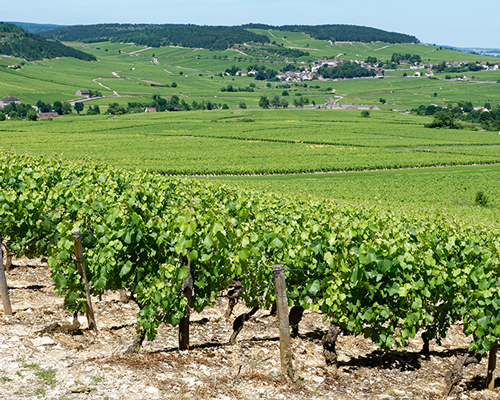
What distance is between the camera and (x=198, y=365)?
26.8ft

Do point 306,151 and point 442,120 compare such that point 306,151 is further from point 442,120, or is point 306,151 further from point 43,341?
point 43,341

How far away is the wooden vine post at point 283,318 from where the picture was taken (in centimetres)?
777

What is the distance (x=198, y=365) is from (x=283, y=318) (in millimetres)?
1702

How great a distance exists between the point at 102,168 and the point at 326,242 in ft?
45.8

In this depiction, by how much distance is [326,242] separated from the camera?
29.9ft

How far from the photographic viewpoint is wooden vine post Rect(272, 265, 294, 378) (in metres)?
7.77

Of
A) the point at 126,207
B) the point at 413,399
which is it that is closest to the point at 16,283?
the point at 126,207

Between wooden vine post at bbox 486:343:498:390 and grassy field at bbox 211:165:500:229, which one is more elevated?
wooden vine post at bbox 486:343:498:390

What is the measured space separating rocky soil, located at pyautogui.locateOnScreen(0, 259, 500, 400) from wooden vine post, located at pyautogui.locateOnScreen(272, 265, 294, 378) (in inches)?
9.6

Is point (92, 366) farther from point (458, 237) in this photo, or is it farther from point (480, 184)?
point (480, 184)

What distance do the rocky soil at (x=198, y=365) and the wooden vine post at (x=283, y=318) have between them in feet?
0.80

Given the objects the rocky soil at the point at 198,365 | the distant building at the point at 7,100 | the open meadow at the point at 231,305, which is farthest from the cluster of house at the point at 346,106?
the rocky soil at the point at 198,365

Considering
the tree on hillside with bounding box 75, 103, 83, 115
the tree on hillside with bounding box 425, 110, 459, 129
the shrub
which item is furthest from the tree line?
the tree on hillside with bounding box 75, 103, 83, 115

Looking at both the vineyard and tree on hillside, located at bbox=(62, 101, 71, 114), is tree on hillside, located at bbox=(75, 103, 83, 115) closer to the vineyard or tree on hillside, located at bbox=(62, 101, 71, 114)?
tree on hillside, located at bbox=(62, 101, 71, 114)
